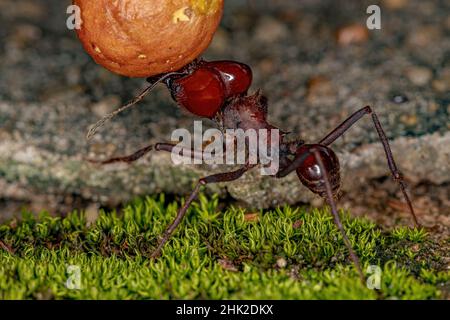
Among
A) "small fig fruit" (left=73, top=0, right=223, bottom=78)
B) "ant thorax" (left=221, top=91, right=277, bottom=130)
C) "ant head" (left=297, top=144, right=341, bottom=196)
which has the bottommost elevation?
"ant head" (left=297, top=144, right=341, bottom=196)

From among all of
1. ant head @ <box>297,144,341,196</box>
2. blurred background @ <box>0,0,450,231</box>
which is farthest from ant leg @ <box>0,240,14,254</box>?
ant head @ <box>297,144,341,196</box>

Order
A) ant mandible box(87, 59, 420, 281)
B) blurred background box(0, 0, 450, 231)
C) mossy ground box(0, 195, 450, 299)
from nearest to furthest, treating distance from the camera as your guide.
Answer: mossy ground box(0, 195, 450, 299)
ant mandible box(87, 59, 420, 281)
blurred background box(0, 0, 450, 231)

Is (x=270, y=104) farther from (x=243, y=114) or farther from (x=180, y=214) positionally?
(x=180, y=214)

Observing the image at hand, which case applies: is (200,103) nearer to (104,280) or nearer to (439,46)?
(104,280)

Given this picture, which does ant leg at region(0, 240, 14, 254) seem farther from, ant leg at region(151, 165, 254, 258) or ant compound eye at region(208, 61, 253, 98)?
ant compound eye at region(208, 61, 253, 98)

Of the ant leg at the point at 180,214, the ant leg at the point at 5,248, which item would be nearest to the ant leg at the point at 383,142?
the ant leg at the point at 180,214

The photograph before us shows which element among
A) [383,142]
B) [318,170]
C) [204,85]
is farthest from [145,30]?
[383,142]
